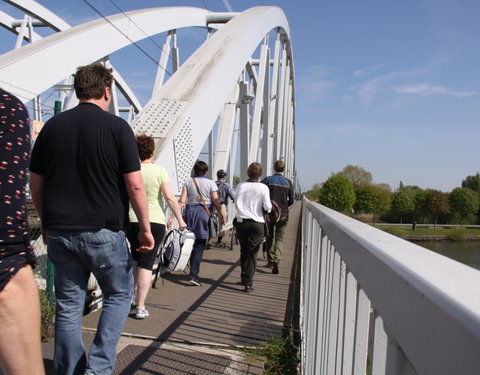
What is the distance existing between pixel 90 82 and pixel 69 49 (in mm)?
5581

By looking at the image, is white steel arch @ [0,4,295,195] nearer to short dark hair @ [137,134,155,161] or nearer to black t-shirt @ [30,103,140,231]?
short dark hair @ [137,134,155,161]

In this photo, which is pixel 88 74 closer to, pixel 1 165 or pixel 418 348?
pixel 1 165

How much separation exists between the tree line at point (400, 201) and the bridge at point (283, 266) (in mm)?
17871

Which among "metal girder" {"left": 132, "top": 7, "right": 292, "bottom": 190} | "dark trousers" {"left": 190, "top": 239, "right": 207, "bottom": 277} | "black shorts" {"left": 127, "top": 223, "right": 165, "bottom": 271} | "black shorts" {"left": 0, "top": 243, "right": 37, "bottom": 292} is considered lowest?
"dark trousers" {"left": 190, "top": 239, "right": 207, "bottom": 277}

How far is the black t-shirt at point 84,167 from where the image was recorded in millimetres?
2324

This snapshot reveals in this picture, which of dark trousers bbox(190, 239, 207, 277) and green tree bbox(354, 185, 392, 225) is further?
green tree bbox(354, 185, 392, 225)

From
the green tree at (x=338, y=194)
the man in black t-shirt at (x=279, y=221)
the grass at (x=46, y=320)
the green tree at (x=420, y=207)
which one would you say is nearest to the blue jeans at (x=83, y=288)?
the grass at (x=46, y=320)

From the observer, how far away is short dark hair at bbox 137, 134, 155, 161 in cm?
394

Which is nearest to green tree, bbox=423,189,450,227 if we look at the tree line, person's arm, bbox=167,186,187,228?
the tree line

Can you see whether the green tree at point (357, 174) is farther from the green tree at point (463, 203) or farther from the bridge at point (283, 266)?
the bridge at point (283, 266)

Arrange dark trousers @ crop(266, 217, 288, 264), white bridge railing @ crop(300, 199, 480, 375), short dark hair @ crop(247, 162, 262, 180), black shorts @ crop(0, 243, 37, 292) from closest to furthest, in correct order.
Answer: white bridge railing @ crop(300, 199, 480, 375), black shorts @ crop(0, 243, 37, 292), short dark hair @ crop(247, 162, 262, 180), dark trousers @ crop(266, 217, 288, 264)

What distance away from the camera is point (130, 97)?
24109mm

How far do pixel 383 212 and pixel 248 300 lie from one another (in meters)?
78.8

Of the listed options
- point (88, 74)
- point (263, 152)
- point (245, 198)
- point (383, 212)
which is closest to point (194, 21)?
point (263, 152)
